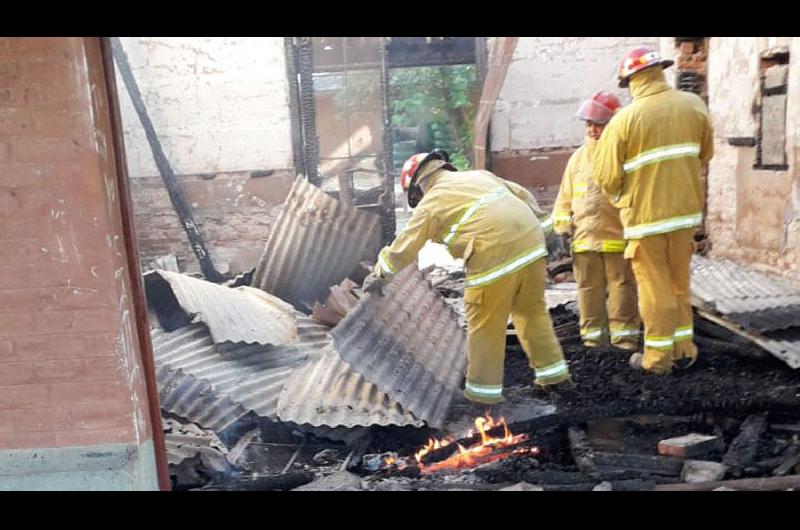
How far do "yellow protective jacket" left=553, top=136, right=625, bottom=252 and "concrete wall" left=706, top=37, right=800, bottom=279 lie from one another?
1.51 meters

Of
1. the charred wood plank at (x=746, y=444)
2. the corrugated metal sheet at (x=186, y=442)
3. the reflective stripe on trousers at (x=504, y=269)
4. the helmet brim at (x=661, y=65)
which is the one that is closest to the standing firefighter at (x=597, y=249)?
the helmet brim at (x=661, y=65)

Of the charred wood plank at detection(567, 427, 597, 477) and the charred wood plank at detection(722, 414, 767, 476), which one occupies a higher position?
the charred wood plank at detection(722, 414, 767, 476)

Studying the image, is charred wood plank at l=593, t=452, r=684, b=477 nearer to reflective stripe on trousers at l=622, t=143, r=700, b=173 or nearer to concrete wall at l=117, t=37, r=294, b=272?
reflective stripe on trousers at l=622, t=143, r=700, b=173

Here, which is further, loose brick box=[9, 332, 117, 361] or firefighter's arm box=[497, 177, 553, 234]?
firefighter's arm box=[497, 177, 553, 234]

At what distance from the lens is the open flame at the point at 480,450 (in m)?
4.49

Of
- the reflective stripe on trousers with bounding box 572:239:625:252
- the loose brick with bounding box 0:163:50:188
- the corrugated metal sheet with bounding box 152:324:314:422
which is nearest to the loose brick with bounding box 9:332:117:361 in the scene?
the loose brick with bounding box 0:163:50:188

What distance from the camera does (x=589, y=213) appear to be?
19.6 feet

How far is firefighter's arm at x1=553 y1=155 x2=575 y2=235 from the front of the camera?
6.25 metres

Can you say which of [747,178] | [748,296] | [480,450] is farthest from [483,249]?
[747,178]

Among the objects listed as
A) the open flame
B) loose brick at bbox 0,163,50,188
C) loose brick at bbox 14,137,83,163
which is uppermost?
loose brick at bbox 14,137,83,163

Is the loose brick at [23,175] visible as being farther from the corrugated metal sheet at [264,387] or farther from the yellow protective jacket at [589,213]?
the yellow protective jacket at [589,213]

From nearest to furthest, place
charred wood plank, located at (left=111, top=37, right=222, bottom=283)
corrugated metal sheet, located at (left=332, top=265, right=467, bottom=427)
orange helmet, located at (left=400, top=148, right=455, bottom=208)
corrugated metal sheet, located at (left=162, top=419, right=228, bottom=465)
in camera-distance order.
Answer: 1. corrugated metal sheet, located at (left=162, top=419, right=228, bottom=465)
2. corrugated metal sheet, located at (left=332, top=265, right=467, bottom=427)
3. orange helmet, located at (left=400, top=148, right=455, bottom=208)
4. charred wood plank, located at (left=111, top=37, right=222, bottom=283)

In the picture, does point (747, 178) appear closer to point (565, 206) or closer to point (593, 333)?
point (565, 206)
